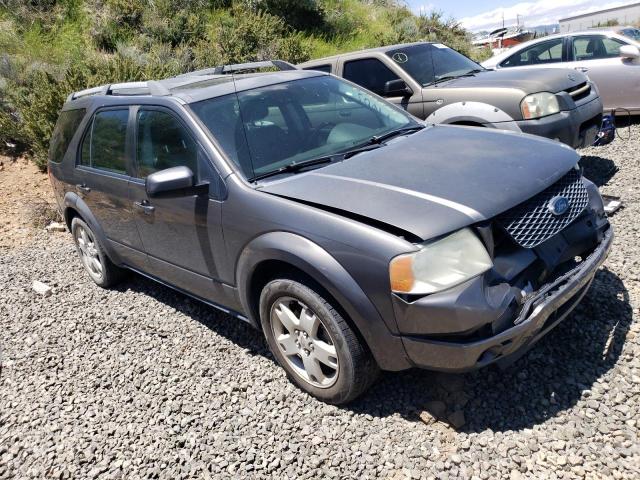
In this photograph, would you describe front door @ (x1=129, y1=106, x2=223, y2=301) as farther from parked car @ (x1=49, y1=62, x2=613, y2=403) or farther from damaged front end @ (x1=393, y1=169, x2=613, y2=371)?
damaged front end @ (x1=393, y1=169, x2=613, y2=371)

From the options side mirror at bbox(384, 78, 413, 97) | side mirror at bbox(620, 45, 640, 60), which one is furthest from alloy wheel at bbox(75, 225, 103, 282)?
side mirror at bbox(620, 45, 640, 60)

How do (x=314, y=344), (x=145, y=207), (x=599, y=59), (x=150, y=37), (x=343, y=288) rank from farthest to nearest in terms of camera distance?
(x=150, y=37)
(x=599, y=59)
(x=145, y=207)
(x=314, y=344)
(x=343, y=288)

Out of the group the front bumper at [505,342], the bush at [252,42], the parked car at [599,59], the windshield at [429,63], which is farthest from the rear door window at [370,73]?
the bush at [252,42]

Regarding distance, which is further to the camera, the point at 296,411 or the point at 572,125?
the point at 572,125

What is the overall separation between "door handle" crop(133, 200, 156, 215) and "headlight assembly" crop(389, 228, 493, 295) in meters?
1.99

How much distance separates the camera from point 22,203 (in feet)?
27.1

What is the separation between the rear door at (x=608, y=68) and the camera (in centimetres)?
769

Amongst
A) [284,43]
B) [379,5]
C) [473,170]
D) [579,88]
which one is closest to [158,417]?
[473,170]

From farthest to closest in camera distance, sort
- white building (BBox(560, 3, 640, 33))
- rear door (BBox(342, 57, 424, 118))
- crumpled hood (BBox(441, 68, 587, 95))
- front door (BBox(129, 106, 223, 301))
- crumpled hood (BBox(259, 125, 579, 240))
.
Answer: white building (BBox(560, 3, 640, 33)) < rear door (BBox(342, 57, 424, 118)) < crumpled hood (BBox(441, 68, 587, 95)) < front door (BBox(129, 106, 223, 301)) < crumpled hood (BBox(259, 125, 579, 240))

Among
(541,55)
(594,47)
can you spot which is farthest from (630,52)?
(541,55)

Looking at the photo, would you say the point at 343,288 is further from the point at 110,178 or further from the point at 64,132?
the point at 64,132

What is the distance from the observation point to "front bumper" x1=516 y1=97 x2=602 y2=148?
202 inches

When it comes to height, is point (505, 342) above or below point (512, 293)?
below

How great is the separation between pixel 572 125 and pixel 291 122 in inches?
133
